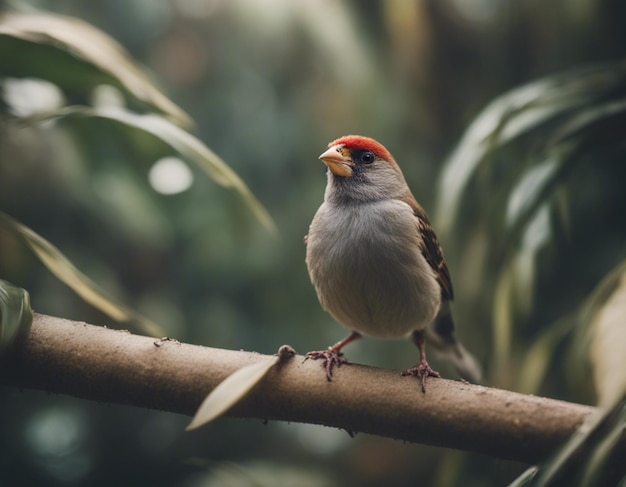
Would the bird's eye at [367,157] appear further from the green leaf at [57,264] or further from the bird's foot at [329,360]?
the green leaf at [57,264]

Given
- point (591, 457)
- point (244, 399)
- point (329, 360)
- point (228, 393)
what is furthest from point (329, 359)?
point (591, 457)

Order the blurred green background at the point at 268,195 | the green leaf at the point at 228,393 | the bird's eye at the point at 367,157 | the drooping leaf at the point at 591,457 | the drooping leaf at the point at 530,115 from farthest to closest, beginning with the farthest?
the blurred green background at the point at 268,195, the bird's eye at the point at 367,157, the drooping leaf at the point at 530,115, the green leaf at the point at 228,393, the drooping leaf at the point at 591,457

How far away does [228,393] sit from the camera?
1.47m

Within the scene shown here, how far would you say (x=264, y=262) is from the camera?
12.6 ft

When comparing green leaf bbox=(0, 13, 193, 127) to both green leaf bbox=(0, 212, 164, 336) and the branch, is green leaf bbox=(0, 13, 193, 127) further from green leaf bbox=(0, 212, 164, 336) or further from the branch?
the branch

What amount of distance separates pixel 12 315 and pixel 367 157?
139cm

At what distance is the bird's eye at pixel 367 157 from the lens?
2503 mm

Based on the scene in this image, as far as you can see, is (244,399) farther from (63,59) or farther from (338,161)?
(63,59)

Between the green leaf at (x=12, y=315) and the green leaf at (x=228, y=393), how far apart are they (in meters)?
0.47

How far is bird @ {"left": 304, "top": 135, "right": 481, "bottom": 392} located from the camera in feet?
7.34

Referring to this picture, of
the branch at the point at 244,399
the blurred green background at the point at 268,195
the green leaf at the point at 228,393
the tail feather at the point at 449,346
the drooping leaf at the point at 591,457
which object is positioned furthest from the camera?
the blurred green background at the point at 268,195

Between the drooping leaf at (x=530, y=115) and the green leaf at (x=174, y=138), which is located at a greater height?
the drooping leaf at (x=530, y=115)

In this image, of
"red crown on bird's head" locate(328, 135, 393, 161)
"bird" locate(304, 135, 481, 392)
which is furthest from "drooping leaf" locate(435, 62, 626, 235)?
"red crown on bird's head" locate(328, 135, 393, 161)

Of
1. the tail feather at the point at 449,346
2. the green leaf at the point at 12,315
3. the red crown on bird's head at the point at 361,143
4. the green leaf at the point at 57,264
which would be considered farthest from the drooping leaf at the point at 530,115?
the green leaf at the point at 12,315
